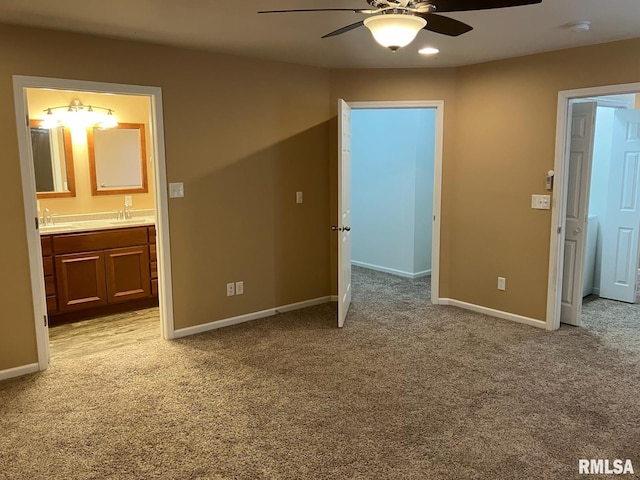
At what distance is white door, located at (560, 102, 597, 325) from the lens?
4.16 m

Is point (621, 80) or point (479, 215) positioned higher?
point (621, 80)

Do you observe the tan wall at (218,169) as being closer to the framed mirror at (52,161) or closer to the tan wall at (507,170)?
the tan wall at (507,170)

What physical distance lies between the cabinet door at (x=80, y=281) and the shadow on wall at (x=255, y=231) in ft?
3.50

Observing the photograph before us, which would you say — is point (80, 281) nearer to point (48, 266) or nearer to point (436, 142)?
point (48, 266)

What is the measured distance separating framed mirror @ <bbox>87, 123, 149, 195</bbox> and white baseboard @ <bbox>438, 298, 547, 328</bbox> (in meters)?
3.48

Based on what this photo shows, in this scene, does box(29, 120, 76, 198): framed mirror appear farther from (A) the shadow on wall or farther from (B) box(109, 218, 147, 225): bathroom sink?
(A) the shadow on wall

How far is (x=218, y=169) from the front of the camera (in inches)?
165

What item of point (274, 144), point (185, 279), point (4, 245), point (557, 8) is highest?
point (557, 8)

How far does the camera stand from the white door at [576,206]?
13.6 feet

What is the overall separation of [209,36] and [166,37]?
32cm

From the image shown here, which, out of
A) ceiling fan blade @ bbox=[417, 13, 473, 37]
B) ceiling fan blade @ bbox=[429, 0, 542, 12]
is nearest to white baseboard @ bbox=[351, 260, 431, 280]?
ceiling fan blade @ bbox=[417, 13, 473, 37]

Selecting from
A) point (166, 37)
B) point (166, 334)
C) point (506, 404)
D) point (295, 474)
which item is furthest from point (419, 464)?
point (166, 37)

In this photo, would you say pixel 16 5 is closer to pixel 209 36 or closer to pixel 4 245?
pixel 209 36

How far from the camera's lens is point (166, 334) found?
13.4 feet
